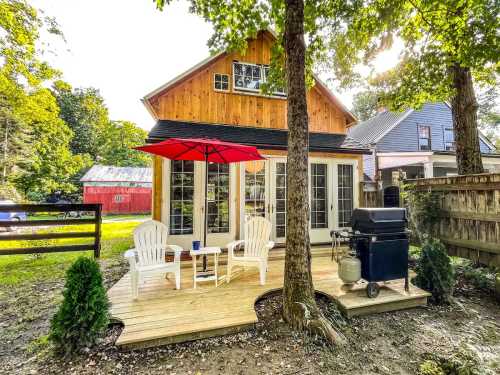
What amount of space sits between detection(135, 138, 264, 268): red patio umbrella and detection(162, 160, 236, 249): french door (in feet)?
3.03

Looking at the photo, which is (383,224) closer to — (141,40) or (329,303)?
(329,303)

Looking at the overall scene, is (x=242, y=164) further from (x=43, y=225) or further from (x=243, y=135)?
(x=43, y=225)

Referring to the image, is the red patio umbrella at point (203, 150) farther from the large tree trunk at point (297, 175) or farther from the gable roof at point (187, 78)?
the gable roof at point (187, 78)

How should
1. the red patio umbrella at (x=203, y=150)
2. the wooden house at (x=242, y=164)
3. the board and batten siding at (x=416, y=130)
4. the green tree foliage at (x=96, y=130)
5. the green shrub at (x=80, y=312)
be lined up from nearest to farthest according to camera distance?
1. the green shrub at (x=80, y=312)
2. the red patio umbrella at (x=203, y=150)
3. the wooden house at (x=242, y=164)
4. the board and batten siding at (x=416, y=130)
5. the green tree foliage at (x=96, y=130)

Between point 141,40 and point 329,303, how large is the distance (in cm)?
735

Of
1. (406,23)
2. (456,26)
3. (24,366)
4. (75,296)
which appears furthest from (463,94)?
(24,366)

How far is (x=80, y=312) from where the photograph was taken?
220 cm

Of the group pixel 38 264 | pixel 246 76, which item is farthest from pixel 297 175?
pixel 38 264

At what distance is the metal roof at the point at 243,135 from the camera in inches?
210

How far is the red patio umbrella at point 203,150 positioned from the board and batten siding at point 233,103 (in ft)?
7.41

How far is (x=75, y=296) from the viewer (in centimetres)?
221

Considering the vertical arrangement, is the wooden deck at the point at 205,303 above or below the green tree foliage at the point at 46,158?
below

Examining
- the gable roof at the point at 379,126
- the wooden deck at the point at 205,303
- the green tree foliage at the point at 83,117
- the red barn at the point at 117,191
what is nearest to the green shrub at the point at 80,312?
the wooden deck at the point at 205,303

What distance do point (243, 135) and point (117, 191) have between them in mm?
18295
